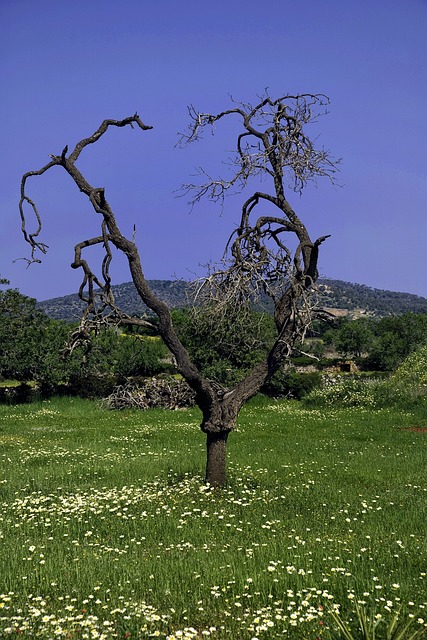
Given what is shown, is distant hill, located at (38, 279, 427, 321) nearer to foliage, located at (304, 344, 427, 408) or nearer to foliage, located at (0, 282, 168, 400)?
foliage, located at (0, 282, 168, 400)

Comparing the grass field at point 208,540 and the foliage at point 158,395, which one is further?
the foliage at point 158,395

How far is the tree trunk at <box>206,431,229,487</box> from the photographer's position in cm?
1230

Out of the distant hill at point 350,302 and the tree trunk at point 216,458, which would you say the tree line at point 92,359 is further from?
the distant hill at point 350,302

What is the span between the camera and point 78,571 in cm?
760

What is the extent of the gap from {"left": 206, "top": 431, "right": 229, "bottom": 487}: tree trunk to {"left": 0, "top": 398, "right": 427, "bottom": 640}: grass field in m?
0.31

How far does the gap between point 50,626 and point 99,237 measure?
752 cm

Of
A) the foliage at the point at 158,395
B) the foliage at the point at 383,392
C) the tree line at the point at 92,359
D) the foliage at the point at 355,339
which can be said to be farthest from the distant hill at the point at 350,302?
the foliage at the point at 383,392

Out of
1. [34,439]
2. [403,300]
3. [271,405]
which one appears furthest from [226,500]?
[403,300]

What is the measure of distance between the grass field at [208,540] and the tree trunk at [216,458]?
1.01 ft

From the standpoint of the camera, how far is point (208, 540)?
355 inches

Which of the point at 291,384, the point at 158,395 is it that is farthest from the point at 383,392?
the point at 158,395

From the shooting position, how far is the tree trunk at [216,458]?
1230 cm

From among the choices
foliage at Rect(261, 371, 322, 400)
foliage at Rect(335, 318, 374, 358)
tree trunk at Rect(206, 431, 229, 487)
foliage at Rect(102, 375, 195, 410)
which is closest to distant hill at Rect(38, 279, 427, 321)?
foliage at Rect(335, 318, 374, 358)

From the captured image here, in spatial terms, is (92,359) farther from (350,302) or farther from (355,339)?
(350,302)
